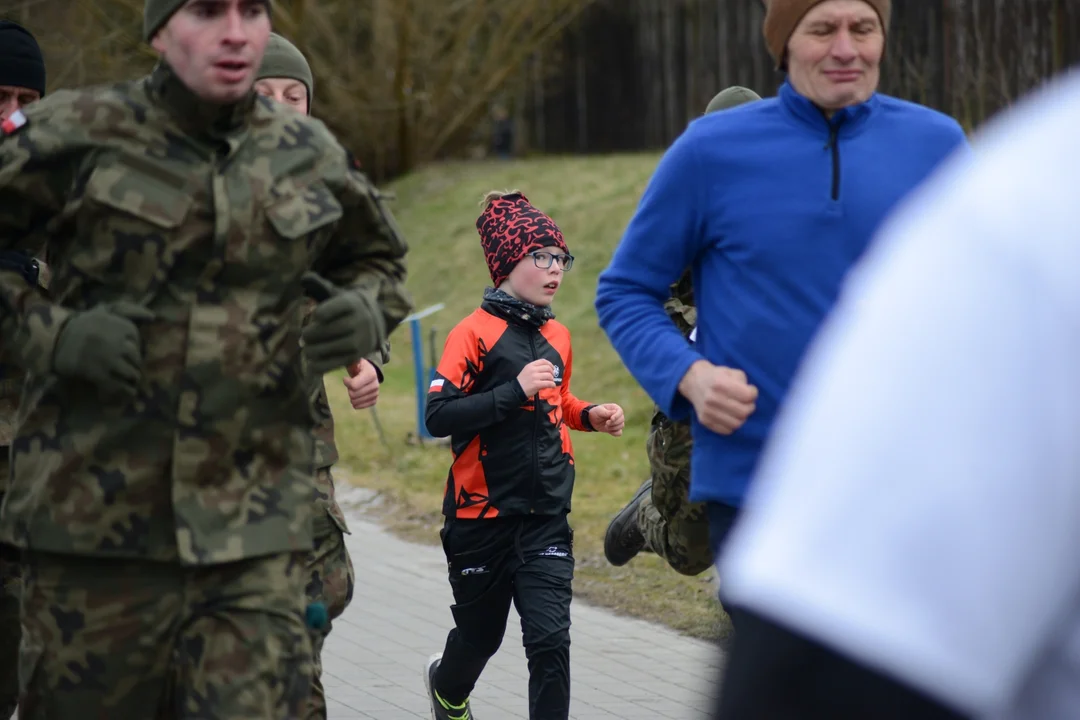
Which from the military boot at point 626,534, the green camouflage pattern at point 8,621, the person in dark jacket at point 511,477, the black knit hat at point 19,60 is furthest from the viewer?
the military boot at point 626,534

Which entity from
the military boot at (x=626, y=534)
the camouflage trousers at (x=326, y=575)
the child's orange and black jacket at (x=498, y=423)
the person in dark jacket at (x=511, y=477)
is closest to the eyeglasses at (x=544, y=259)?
the person in dark jacket at (x=511, y=477)

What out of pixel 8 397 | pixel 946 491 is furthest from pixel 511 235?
pixel 946 491

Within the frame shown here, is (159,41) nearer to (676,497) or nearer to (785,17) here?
(785,17)

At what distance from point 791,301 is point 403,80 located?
22733mm

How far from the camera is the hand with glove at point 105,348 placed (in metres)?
3.31

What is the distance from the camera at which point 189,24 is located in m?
3.51

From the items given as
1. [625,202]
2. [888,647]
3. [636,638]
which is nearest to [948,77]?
[625,202]

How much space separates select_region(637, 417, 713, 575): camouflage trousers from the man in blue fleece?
4.37ft

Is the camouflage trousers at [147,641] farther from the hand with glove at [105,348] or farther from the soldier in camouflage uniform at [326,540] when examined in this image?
the soldier in camouflage uniform at [326,540]

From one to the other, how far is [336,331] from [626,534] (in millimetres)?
2564

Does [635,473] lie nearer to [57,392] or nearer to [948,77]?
[948,77]

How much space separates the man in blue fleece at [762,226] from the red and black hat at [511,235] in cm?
183

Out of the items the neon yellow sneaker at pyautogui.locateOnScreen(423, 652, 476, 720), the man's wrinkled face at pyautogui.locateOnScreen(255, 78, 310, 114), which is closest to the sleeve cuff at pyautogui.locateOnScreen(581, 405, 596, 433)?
the neon yellow sneaker at pyautogui.locateOnScreen(423, 652, 476, 720)

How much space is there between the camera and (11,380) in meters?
4.50
